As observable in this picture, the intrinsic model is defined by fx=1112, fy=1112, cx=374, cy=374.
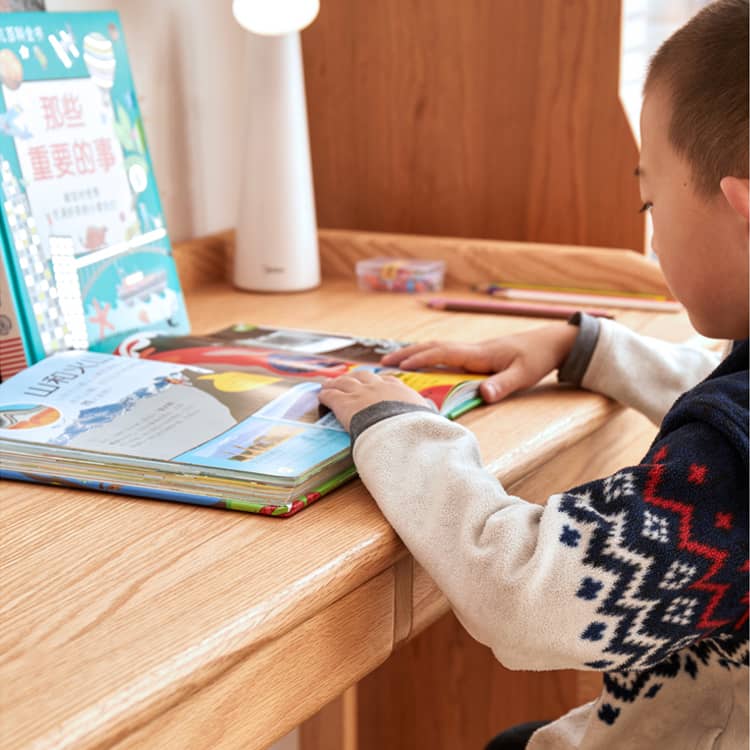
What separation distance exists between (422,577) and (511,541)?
11 cm

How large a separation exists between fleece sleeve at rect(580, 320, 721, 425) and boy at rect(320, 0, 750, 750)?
0.59ft

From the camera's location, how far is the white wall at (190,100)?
129 cm

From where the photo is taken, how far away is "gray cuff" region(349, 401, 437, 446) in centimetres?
72

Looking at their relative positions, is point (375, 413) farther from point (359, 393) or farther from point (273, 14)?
point (273, 14)

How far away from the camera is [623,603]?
23.5 inches

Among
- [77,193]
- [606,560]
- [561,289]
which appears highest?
[77,193]

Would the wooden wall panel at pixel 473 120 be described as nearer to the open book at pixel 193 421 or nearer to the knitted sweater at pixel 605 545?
the open book at pixel 193 421

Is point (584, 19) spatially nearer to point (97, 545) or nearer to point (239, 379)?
point (239, 379)

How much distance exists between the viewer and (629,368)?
91 centimetres

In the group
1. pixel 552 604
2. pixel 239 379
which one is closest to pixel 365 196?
pixel 239 379

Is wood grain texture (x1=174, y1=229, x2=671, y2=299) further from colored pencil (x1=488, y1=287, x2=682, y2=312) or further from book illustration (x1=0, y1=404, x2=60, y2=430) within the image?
book illustration (x1=0, y1=404, x2=60, y2=430)

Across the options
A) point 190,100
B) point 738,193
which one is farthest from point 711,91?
point 190,100

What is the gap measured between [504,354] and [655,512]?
0.34 metres

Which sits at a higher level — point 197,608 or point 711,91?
point 711,91
